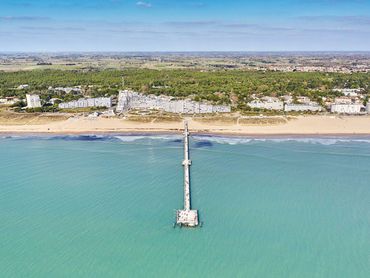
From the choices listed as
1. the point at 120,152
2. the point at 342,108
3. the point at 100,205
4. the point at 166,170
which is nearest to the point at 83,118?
the point at 120,152

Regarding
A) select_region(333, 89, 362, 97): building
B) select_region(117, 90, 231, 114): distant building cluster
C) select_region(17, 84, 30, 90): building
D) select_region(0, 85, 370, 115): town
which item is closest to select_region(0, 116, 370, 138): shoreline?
select_region(0, 85, 370, 115): town

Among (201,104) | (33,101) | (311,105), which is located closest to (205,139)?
(201,104)

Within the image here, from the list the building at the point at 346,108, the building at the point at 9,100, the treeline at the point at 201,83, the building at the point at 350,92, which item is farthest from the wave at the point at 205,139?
the building at the point at 350,92

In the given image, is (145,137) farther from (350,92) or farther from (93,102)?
(350,92)

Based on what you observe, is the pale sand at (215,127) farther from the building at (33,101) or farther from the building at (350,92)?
the building at (350,92)

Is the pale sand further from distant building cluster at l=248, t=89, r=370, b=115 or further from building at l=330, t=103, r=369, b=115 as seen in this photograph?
distant building cluster at l=248, t=89, r=370, b=115

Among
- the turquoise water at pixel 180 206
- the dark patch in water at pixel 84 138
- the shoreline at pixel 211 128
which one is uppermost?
the shoreline at pixel 211 128
